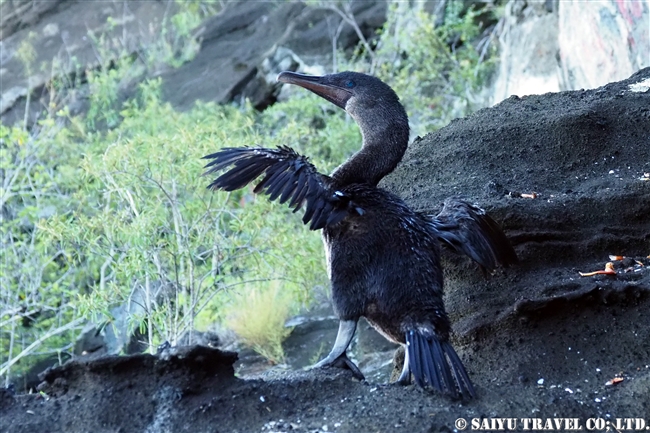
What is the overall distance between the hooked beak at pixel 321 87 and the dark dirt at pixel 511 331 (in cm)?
65

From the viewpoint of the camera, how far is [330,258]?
3.80 metres

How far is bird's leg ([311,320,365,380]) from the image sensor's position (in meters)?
3.63

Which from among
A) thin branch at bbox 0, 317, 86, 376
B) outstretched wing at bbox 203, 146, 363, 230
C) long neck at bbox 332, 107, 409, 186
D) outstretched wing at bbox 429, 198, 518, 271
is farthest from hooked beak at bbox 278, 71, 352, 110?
thin branch at bbox 0, 317, 86, 376

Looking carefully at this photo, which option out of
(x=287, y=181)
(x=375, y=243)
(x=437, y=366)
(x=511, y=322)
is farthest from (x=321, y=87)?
(x=437, y=366)

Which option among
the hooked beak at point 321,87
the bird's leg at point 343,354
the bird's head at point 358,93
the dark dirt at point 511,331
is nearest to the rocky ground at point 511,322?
the dark dirt at point 511,331

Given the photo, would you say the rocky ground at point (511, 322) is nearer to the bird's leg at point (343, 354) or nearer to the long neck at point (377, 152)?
the bird's leg at point (343, 354)

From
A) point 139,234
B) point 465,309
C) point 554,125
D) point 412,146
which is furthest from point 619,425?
point 139,234

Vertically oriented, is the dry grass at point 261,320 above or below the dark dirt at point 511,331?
below

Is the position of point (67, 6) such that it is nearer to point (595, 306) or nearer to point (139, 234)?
point (139, 234)

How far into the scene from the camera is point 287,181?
3660 mm

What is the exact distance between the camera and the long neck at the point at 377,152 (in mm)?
4062

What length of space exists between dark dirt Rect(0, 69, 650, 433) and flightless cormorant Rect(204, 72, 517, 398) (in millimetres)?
252

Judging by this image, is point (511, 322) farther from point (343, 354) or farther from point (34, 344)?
point (34, 344)

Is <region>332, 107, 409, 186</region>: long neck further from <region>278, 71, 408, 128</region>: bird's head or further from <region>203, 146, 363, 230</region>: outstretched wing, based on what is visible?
<region>203, 146, 363, 230</region>: outstretched wing
